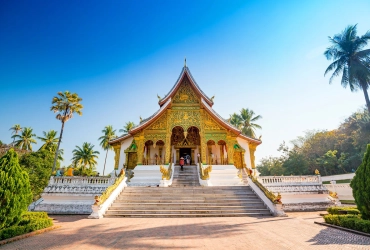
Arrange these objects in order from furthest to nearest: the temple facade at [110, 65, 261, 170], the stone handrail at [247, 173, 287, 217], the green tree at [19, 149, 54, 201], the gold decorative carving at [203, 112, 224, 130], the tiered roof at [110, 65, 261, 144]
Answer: the green tree at [19, 149, 54, 201] → the gold decorative carving at [203, 112, 224, 130] → the temple facade at [110, 65, 261, 170] → the tiered roof at [110, 65, 261, 144] → the stone handrail at [247, 173, 287, 217]

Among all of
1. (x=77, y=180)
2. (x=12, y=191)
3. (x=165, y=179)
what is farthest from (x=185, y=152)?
(x=12, y=191)

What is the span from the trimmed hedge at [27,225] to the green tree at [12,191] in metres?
0.25

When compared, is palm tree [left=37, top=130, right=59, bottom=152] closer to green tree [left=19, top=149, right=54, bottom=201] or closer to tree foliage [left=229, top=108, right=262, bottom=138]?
green tree [left=19, top=149, right=54, bottom=201]

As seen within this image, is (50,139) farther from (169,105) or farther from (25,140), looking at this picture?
(169,105)

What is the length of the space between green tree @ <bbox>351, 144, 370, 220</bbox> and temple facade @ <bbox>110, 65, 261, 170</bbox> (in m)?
9.52

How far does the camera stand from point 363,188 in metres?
5.45

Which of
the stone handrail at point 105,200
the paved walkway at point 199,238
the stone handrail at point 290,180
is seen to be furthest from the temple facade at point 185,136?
the paved walkway at point 199,238

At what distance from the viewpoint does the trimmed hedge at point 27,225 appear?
4527 mm

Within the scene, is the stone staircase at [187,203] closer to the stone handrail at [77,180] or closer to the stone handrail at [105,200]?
the stone handrail at [105,200]

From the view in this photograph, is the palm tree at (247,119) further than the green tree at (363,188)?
Yes

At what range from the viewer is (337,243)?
4.28 meters

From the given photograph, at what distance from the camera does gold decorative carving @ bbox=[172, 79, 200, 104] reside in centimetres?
1673

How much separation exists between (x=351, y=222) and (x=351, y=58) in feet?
50.6

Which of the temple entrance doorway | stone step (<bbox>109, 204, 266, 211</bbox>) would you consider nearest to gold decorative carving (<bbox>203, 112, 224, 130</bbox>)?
the temple entrance doorway
